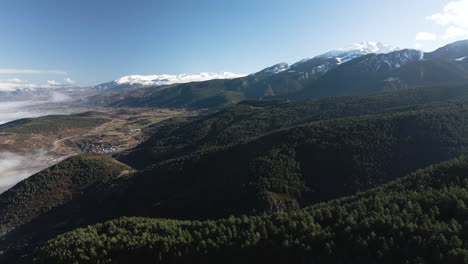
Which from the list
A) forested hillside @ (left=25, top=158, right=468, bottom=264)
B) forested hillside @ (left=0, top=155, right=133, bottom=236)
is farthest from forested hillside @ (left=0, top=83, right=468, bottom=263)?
forested hillside @ (left=25, top=158, right=468, bottom=264)

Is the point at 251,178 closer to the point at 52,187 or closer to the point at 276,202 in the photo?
the point at 276,202

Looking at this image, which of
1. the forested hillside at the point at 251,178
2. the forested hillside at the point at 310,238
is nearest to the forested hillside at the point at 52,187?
the forested hillside at the point at 251,178

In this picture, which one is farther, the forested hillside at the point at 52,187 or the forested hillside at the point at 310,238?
the forested hillside at the point at 52,187

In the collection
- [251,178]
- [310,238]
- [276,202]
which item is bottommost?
[276,202]

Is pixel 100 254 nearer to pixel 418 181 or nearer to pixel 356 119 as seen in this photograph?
pixel 418 181

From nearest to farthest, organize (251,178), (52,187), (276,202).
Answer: (276,202) → (251,178) → (52,187)

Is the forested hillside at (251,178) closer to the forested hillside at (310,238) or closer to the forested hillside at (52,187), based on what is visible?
the forested hillside at (52,187)

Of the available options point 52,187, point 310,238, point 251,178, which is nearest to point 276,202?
point 251,178

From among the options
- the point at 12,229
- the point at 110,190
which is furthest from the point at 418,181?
the point at 12,229
